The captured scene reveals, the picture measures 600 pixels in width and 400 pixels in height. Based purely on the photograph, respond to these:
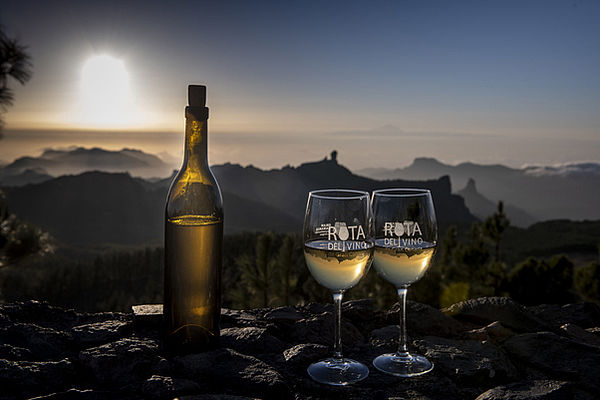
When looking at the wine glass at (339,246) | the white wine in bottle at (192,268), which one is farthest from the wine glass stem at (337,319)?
the white wine in bottle at (192,268)

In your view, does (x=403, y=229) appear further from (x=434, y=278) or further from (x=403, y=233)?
(x=434, y=278)

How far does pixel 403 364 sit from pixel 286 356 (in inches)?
17.2

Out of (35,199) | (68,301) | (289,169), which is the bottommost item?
(68,301)

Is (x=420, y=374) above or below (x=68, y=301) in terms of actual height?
above

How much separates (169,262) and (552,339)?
155 cm

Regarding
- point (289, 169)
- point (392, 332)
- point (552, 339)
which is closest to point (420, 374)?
point (392, 332)

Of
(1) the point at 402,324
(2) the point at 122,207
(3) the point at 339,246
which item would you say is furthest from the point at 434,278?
(2) the point at 122,207

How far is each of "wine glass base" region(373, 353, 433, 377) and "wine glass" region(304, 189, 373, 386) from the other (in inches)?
3.9

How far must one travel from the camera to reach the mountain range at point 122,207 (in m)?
90.3

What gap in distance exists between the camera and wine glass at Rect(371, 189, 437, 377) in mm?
1603

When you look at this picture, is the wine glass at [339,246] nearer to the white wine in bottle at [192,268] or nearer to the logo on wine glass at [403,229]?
the logo on wine glass at [403,229]

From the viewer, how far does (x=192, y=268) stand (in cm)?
164

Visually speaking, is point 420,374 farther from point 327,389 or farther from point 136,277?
point 136,277

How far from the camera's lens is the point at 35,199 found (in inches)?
4097
